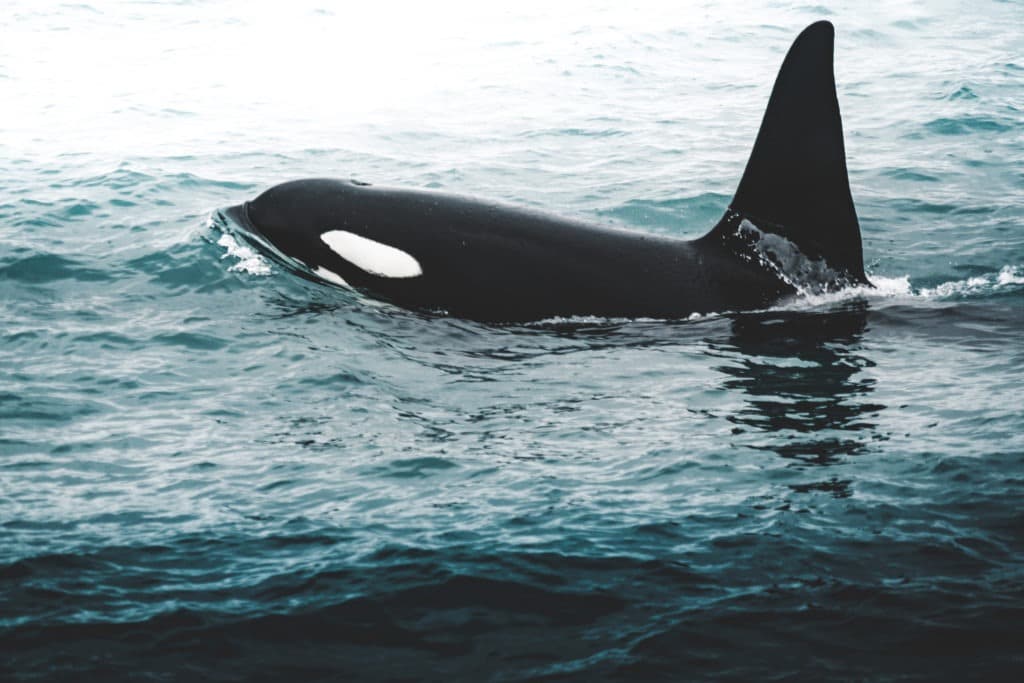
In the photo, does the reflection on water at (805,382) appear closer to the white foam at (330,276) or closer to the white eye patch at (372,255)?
the white eye patch at (372,255)

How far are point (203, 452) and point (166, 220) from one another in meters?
7.04

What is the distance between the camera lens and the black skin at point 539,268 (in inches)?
356

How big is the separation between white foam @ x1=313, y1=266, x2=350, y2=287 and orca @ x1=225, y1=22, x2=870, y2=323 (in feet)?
1.30

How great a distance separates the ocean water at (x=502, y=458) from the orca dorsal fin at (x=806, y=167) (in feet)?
1.73

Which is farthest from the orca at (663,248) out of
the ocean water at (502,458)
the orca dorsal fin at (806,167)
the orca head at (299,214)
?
the orca head at (299,214)

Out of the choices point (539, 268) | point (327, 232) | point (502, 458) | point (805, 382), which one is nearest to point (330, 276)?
point (327, 232)

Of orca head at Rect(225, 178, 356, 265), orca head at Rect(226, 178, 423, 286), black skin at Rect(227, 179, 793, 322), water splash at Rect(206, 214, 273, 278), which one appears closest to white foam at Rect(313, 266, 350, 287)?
orca head at Rect(226, 178, 423, 286)

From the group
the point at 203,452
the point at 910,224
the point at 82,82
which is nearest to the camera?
the point at 203,452

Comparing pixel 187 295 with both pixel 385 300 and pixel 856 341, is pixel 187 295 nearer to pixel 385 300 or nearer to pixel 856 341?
Answer: pixel 385 300

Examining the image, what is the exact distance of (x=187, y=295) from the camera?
34.9 feet

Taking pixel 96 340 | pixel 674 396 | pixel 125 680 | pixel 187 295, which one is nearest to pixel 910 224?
pixel 674 396

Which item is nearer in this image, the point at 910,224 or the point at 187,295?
the point at 187,295

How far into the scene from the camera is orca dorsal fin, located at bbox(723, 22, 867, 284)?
9023mm

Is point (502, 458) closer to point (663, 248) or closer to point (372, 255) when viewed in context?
point (663, 248)
